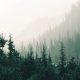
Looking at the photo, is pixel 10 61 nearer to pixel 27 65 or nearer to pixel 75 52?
pixel 27 65

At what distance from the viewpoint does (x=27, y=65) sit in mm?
61781

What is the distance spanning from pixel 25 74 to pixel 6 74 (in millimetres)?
6574

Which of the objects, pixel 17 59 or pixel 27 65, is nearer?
pixel 27 65

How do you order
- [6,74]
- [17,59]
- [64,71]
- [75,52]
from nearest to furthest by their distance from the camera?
[6,74] → [64,71] → [17,59] → [75,52]

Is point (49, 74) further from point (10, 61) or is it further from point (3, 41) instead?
point (3, 41)

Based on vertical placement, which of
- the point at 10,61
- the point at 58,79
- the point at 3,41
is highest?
the point at 3,41

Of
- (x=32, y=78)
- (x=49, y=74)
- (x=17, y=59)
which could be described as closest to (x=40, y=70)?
(x=49, y=74)

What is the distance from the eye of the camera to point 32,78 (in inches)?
2174

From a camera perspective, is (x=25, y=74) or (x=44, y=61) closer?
(x=25, y=74)

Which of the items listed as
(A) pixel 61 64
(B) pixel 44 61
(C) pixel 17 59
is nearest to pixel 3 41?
(C) pixel 17 59

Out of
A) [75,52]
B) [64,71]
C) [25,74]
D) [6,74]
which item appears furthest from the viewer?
[75,52]

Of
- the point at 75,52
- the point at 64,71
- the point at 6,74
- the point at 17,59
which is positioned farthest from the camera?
the point at 75,52

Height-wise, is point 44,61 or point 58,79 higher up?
point 44,61

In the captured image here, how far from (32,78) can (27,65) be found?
6924mm
